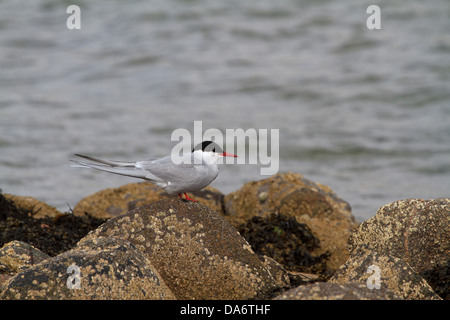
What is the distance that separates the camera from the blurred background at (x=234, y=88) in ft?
31.8

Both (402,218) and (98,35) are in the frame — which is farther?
(98,35)

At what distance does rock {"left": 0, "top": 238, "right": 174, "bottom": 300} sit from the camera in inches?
128

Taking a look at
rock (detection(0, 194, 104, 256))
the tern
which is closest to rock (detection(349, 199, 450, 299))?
the tern

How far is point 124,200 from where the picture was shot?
6781mm

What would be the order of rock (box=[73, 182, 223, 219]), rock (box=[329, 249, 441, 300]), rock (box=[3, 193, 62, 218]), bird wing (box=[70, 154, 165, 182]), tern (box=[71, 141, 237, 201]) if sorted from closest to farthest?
rock (box=[329, 249, 441, 300]) < tern (box=[71, 141, 237, 201]) < bird wing (box=[70, 154, 165, 182]) < rock (box=[3, 193, 62, 218]) < rock (box=[73, 182, 223, 219])

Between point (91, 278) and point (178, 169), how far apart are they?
4.31 feet

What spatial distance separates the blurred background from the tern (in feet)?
10.9

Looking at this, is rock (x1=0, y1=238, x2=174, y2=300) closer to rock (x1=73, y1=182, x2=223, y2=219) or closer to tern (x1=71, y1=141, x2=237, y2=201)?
tern (x1=71, y1=141, x2=237, y2=201)

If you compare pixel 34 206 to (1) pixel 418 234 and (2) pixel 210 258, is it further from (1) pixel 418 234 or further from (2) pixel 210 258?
(1) pixel 418 234

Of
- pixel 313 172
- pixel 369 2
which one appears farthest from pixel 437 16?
pixel 313 172

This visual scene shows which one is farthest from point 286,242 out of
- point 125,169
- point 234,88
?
point 234,88

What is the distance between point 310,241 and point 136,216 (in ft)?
7.33

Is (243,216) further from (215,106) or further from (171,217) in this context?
(215,106)
